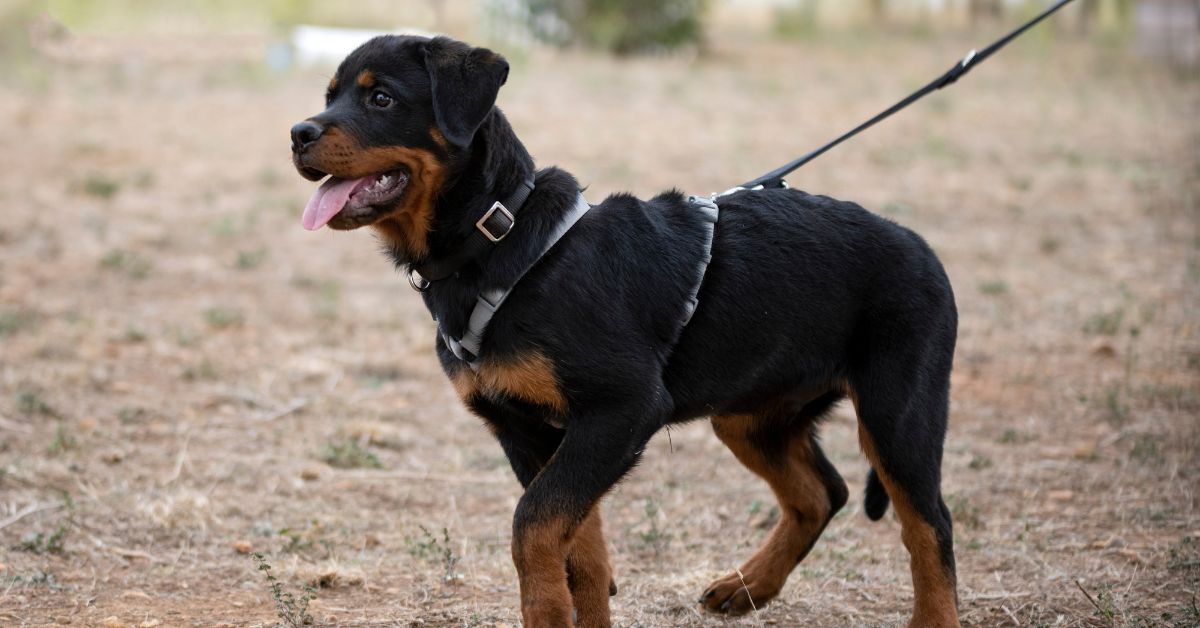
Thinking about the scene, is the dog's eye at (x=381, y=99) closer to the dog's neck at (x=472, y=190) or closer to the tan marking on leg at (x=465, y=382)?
the dog's neck at (x=472, y=190)

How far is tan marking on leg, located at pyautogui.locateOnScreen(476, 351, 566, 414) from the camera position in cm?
375

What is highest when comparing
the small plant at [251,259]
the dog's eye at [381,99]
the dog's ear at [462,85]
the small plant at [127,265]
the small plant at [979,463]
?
the dog's ear at [462,85]

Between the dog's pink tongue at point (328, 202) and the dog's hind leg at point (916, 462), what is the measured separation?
176 centimetres

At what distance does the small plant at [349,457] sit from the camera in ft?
20.7

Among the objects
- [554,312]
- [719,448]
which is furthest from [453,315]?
[719,448]

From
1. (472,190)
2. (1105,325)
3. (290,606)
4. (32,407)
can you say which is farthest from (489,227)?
(1105,325)

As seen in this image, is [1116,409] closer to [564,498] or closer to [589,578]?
[589,578]

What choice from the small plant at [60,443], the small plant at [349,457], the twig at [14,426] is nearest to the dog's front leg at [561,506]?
the small plant at [349,457]

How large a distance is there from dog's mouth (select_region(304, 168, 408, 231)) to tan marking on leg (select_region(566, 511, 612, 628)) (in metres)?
1.18

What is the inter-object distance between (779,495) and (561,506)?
1.26 m

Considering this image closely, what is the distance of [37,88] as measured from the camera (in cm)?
1573

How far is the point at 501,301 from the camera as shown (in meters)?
3.82

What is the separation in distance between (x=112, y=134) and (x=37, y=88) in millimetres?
2453

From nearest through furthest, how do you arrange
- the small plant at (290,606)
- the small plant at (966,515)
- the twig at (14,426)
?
1. the small plant at (290,606)
2. the small plant at (966,515)
3. the twig at (14,426)
